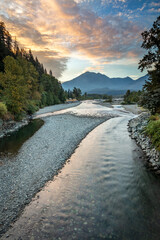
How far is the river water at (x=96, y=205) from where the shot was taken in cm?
448

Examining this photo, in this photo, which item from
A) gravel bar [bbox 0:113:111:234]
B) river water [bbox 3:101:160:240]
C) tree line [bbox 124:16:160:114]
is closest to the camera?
river water [bbox 3:101:160:240]

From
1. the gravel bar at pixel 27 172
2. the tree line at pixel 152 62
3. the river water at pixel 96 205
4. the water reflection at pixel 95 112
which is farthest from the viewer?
the water reflection at pixel 95 112

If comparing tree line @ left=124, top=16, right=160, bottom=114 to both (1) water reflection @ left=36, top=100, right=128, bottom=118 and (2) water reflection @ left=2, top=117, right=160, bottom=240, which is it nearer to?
(2) water reflection @ left=2, top=117, right=160, bottom=240

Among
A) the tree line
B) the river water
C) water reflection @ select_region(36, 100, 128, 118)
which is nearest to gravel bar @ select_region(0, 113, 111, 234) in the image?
the river water

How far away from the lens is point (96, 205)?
5703mm

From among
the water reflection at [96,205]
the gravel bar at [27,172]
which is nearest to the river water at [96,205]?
the water reflection at [96,205]

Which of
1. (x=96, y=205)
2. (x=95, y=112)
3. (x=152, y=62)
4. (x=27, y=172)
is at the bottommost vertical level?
(x=96, y=205)

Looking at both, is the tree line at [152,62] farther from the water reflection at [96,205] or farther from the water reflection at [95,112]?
the water reflection at [95,112]

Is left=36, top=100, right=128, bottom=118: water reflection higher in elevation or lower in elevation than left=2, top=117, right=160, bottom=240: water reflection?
higher

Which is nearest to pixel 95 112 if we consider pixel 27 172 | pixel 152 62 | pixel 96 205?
pixel 152 62

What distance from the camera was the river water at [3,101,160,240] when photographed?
4.48m

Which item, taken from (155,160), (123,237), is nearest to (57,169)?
(123,237)

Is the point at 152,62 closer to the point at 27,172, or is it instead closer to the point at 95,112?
the point at 27,172

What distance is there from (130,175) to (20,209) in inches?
276
